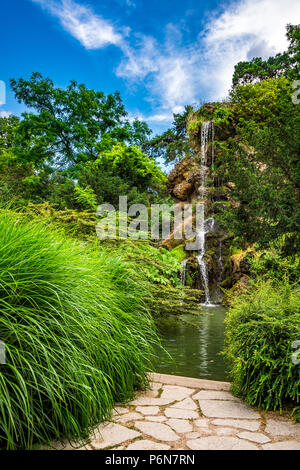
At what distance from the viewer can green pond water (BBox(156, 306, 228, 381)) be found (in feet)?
12.1

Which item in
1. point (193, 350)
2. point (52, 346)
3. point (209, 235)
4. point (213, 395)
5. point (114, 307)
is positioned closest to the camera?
point (52, 346)

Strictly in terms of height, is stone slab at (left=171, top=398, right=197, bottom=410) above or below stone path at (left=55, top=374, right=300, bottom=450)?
below

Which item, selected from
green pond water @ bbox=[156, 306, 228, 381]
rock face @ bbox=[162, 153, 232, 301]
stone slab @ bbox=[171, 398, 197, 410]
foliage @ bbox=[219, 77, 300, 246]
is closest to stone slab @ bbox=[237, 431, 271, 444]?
stone slab @ bbox=[171, 398, 197, 410]

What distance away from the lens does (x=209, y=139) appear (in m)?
14.4

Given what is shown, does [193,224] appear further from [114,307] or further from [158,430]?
[158,430]

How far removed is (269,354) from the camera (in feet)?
7.62

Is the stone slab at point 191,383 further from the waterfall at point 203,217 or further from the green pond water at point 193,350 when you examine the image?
the waterfall at point 203,217

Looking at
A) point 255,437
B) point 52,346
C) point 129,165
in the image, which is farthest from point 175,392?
point 129,165

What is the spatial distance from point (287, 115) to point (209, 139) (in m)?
11.5

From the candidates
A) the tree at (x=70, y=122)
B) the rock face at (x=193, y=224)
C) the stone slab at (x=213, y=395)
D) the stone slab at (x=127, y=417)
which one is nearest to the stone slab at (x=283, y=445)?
the stone slab at (x=213, y=395)

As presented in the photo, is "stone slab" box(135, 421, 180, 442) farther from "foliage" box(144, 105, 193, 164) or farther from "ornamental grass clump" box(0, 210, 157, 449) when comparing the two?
"foliage" box(144, 105, 193, 164)

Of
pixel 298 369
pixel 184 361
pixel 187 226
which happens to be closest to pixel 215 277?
pixel 187 226

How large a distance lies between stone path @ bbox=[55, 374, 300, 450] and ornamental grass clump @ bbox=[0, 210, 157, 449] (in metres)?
0.17

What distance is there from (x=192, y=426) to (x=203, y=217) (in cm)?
1128
